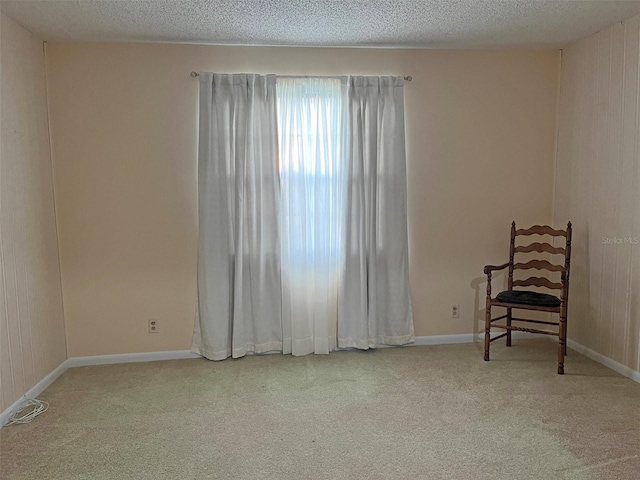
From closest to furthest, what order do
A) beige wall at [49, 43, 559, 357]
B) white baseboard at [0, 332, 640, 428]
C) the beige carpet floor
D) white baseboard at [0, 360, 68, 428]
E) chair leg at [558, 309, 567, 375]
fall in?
the beige carpet floor, white baseboard at [0, 360, 68, 428], white baseboard at [0, 332, 640, 428], chair leg at [558, 309, 567, 375], beige wall at [49, 43, 559, 357]

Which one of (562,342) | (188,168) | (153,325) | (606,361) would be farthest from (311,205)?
(606,361)

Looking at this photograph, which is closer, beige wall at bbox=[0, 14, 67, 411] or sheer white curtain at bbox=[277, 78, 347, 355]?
beige wall at bbox=[0, 14, 67, 411]

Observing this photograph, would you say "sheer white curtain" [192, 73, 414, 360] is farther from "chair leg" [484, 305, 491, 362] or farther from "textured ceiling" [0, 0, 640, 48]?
"chair leg" [484, 305, 491, 362]

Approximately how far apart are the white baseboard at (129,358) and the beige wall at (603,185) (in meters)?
2.98

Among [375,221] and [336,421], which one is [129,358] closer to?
[336,421]

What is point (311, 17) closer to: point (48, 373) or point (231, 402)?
point (231, 402)

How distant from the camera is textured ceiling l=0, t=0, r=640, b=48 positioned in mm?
2844

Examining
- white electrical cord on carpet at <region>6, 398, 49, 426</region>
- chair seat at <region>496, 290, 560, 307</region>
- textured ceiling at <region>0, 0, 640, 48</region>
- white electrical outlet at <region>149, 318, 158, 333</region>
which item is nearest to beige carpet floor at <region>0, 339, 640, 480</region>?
white electrical cord on carpet at <region>6, 398, 49, 426</region>

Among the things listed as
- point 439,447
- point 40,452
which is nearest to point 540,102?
point 439,447

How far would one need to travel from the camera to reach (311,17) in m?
3.06

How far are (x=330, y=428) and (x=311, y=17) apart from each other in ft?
7.93

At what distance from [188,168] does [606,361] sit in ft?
10.8

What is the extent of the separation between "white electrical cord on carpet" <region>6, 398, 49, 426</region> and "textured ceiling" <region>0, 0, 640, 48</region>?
229cm

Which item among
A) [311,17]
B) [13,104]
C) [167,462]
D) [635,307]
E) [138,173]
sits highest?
[311,17]
